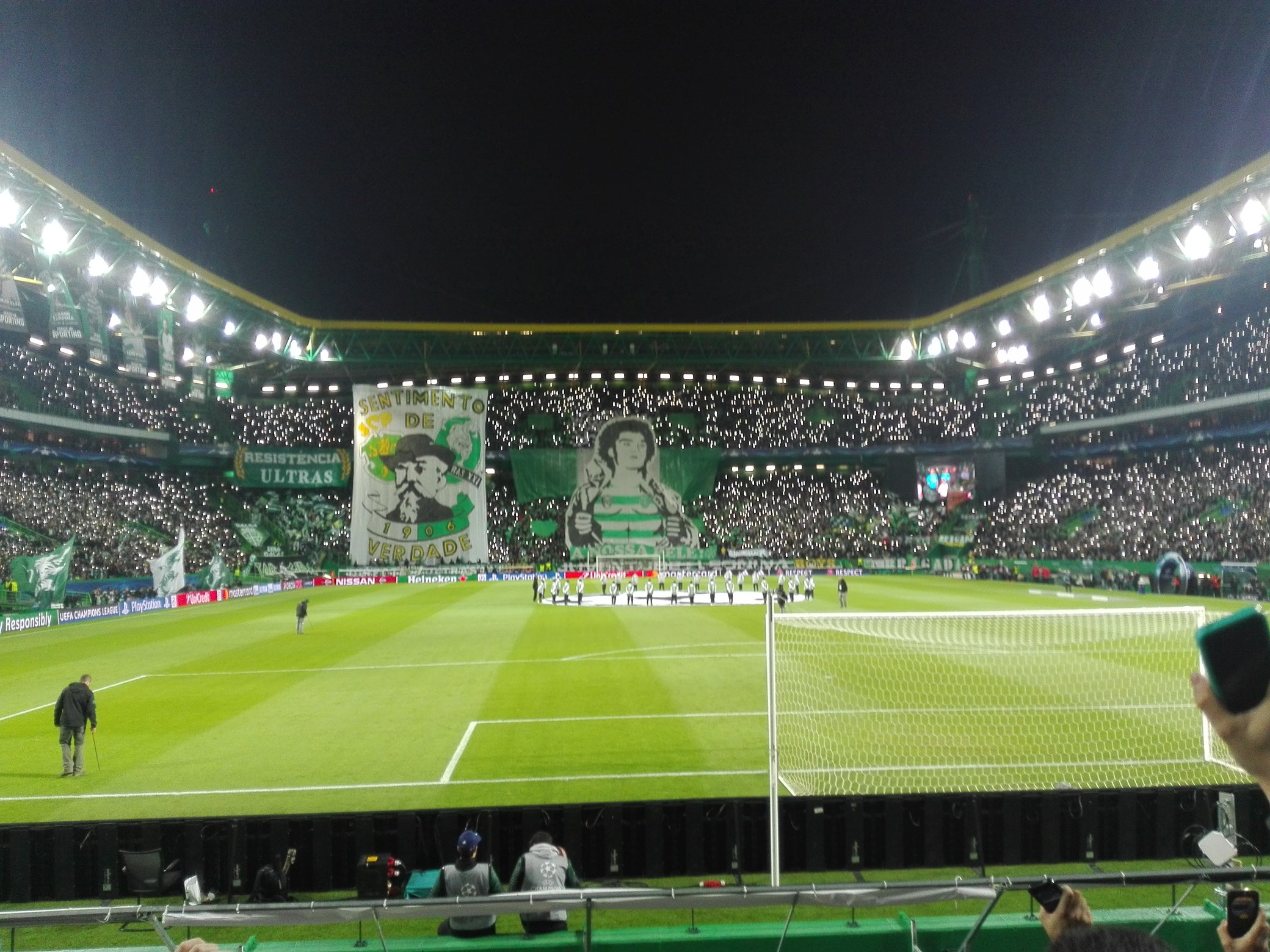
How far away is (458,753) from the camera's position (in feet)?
43.7

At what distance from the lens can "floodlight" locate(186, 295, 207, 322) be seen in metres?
45.2

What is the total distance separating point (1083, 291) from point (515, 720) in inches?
1618

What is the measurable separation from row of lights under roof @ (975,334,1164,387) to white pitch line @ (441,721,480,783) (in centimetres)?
5450

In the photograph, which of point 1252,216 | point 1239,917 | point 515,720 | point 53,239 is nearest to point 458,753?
point 515,720

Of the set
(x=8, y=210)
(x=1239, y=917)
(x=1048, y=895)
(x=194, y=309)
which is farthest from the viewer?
(x=194, y=309)

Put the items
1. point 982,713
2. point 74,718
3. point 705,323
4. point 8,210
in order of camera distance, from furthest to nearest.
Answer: point 705,323
point 8,210
point 982,713
point 74,718

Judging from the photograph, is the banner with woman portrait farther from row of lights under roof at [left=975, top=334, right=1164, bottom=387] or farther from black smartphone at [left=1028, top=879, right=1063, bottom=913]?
black smartphone at [left=1028, top=879, right=1063, bottom=913]

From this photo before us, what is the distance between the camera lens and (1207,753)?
1182 cm

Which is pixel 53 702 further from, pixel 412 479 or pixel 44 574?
pixel 412 479

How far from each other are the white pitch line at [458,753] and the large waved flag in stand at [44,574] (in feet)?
81.0

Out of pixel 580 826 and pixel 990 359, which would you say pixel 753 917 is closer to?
pixel 580 826

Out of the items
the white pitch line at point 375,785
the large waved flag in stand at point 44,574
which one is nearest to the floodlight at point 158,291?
the large waved flag in stand at point 44,574

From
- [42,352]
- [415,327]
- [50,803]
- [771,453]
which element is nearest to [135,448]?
[42,352]

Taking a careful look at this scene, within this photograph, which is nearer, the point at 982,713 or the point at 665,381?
the point at 982,713
